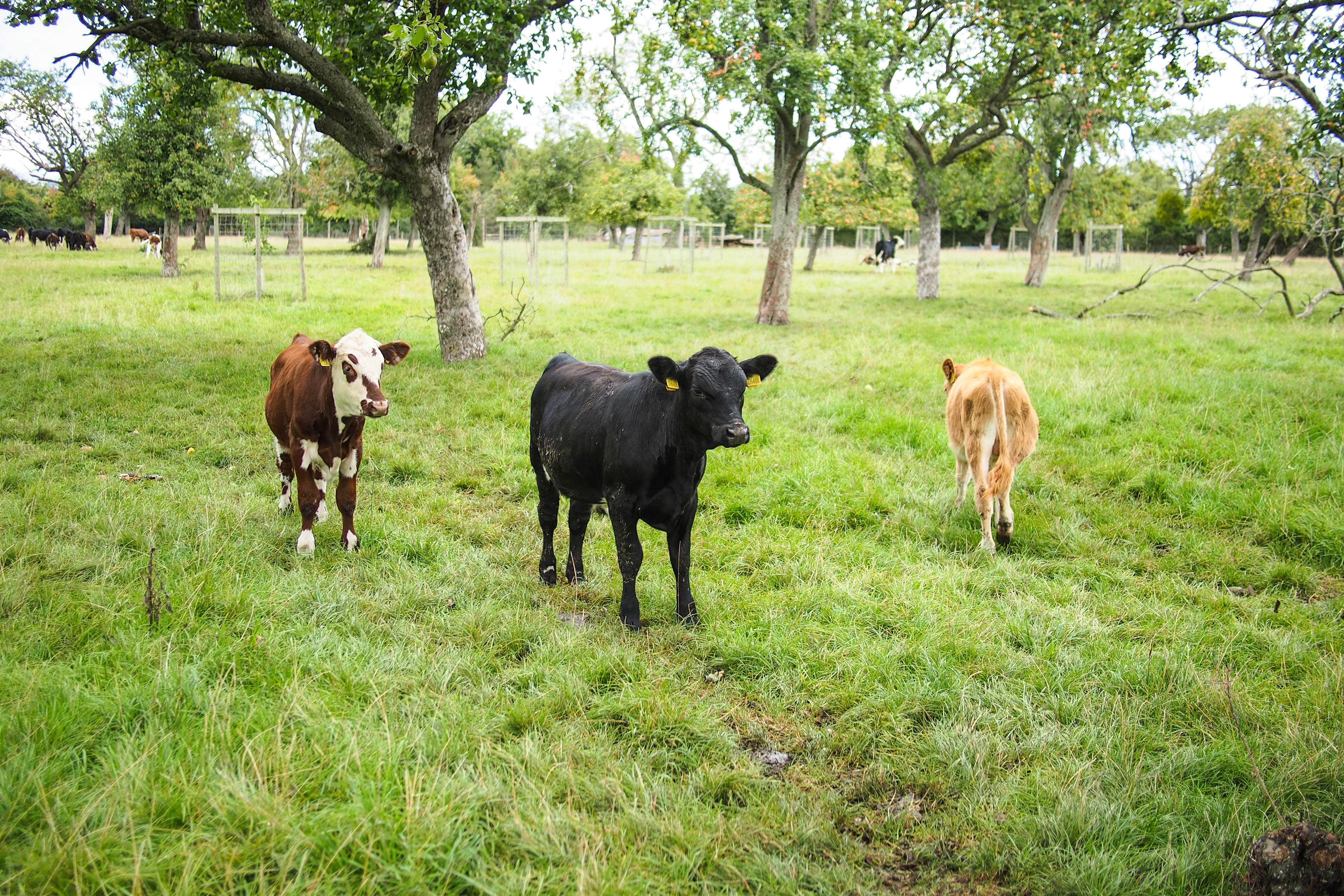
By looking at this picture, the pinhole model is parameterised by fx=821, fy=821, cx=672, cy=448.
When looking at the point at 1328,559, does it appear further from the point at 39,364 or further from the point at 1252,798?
the point at 39,364

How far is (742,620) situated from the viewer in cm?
457

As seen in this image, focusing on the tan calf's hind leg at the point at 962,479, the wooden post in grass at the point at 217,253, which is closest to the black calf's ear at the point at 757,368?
the tan calf's hind leg at the point at 962,479

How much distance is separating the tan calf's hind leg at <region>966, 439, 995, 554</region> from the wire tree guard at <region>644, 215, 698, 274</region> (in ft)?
83.3

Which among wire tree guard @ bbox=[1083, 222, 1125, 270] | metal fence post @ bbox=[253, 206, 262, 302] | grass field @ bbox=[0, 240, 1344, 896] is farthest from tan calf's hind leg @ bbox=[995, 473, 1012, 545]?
wire tree guard @ bbox=[1083, 222, 1125, 270]

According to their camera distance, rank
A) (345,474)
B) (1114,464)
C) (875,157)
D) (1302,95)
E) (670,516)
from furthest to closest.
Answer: (875,157) < (1302,95) < (1114,464) < (345,474) < (670,516)

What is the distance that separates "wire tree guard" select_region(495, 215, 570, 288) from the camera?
24.4 metres

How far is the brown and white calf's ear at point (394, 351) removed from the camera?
5.55 m

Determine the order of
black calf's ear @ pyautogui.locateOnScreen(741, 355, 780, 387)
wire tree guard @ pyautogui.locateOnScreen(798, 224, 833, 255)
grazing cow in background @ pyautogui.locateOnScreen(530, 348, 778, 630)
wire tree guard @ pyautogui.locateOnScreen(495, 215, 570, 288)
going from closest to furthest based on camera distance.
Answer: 1. grazing cow in background @ pyautogui.locateOnScreen(530, 348, 778, 630)
2. black calf's ear @ pyautogui.locateOnScreen(741, 355, 780, 387)
3. wire tree guard @ pyautogui.locateOnScreen(495, 215, 570, 288)
4. wire tree guard @ pyautogui.locateOnScreen(798, 224, 833, 255)

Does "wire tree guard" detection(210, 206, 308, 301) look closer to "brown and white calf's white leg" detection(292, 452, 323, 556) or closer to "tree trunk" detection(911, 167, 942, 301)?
"brown and white calf's white leg" detection(292, 452, 323, 556)

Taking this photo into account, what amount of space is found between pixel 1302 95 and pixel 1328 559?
9.33m

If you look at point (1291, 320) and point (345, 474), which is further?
point (1291, 320)

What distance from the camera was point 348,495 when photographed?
214 inches

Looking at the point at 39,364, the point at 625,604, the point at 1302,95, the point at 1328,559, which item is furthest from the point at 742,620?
the point at 1302,95

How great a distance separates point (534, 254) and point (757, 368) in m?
21.5
